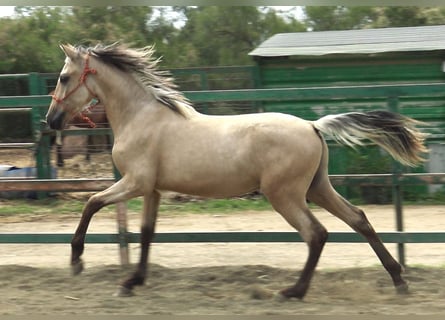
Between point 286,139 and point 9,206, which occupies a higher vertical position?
point 286,139

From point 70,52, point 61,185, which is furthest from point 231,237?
point 70,52

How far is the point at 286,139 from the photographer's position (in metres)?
4.69

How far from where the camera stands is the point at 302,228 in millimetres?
4688

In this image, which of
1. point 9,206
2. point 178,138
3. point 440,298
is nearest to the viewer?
point 440,298

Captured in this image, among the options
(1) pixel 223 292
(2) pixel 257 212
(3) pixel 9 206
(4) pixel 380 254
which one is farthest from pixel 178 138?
(3) pixel 9 206

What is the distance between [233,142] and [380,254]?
1.44 meters

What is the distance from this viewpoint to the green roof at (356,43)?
10.2 meters

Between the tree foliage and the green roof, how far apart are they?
604cm

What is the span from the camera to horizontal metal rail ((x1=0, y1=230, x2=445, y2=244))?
5.11 m

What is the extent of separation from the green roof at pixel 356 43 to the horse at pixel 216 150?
529 cm

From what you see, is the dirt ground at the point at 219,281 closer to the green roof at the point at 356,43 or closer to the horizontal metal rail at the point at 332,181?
the horizontal metal rail at the point at 332,181

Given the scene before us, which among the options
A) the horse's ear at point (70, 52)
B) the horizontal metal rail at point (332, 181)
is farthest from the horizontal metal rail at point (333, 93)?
the horse's ear at point (70, 52)

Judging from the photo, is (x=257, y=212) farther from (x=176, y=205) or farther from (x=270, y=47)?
(x=270, y=47)

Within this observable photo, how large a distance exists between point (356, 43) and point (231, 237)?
6721mm
